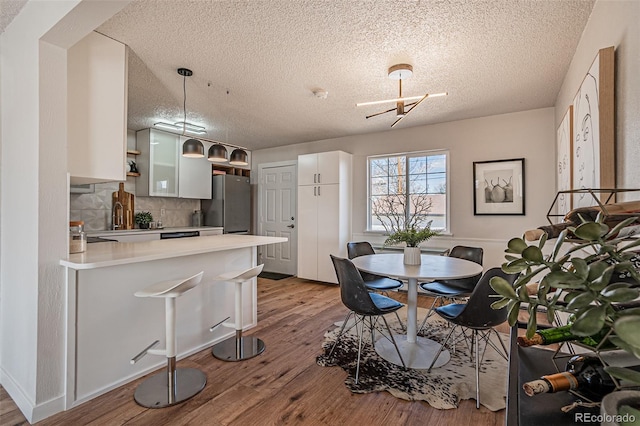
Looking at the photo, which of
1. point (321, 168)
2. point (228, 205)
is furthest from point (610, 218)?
point (228, 205)

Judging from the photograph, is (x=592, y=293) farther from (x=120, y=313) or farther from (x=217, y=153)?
(x=217, y=153)

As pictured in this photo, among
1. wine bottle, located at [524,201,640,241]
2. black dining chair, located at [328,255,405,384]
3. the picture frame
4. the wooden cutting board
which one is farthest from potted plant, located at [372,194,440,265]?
the wooden cutting board

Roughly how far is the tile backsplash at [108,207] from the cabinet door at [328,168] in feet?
Answer: 8.52

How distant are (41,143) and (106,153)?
45cm

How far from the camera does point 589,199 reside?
2.05 m

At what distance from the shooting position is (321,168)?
5133 millimetres

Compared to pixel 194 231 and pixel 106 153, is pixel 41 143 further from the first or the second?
pixel 194 231

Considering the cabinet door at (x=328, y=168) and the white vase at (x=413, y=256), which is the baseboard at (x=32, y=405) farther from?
the cabinet door at (x=328, y=168)

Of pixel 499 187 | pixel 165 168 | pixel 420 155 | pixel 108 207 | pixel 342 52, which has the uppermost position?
pixel 342 52

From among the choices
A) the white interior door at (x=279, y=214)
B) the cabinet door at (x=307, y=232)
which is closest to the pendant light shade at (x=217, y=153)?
the cabinet door at (x=307, y=232)

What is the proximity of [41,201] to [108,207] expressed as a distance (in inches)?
124

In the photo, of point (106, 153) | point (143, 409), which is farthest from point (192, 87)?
point (143, 409)

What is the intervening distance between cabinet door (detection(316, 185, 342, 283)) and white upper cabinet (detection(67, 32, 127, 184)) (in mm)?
3149

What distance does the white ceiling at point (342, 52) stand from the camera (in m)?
2.03
